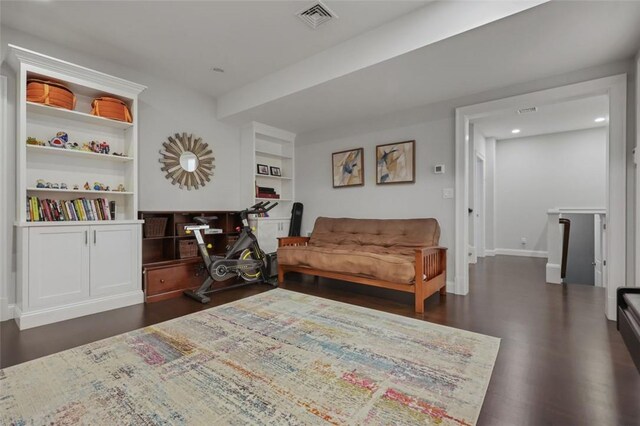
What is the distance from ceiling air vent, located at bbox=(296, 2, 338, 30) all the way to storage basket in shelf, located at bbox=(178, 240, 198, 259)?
2.76 m

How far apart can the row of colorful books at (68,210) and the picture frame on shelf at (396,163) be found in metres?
3.36

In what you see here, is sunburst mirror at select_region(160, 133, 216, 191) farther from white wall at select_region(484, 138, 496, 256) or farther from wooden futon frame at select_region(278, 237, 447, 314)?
white wall at select_region(484, 138, 496, 256)

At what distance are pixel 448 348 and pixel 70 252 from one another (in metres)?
3.31

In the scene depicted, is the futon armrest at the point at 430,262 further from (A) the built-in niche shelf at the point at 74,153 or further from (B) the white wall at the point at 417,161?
(A) the built-in niche shelf at the point at 74,153

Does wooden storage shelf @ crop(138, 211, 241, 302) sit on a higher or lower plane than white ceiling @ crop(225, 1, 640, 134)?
lower

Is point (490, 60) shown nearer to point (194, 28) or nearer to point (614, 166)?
point (614, 166)

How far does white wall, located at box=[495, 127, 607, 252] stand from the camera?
558 centimetres

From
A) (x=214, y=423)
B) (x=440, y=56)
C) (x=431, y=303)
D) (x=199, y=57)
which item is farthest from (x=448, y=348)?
(x=199, y=57)

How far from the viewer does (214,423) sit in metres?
1.33

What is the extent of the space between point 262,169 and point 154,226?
1.95 m

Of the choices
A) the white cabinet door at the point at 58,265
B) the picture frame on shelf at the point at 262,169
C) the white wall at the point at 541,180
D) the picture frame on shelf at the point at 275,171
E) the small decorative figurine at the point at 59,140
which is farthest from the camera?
the white wall at the point at 541,180

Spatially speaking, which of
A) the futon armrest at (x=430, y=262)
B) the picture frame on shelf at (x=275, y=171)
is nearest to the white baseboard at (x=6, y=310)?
the picture frame on shelf at (x=275, y=171)

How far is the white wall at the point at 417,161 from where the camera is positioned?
302cm

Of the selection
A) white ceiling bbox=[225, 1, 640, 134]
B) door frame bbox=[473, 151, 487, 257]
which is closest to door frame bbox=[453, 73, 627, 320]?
white ceiling bbox=[225, 1, 640, 134]
